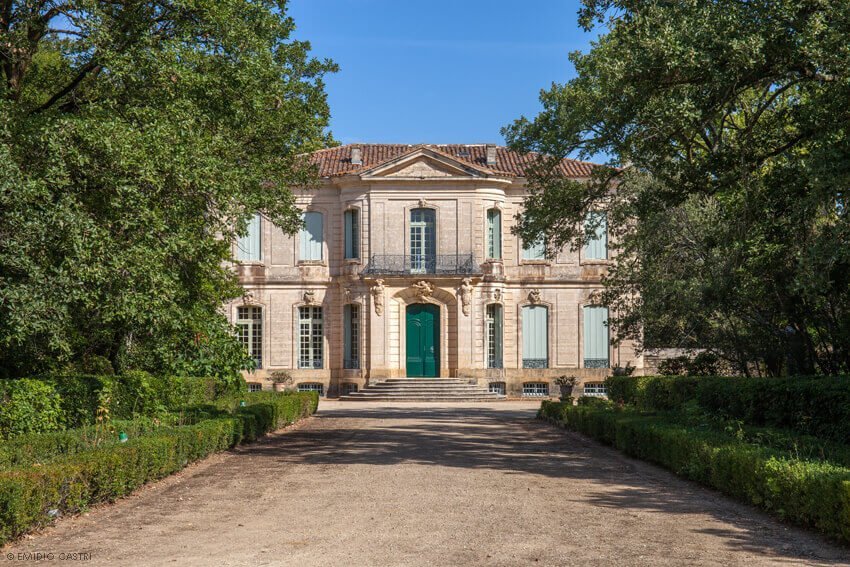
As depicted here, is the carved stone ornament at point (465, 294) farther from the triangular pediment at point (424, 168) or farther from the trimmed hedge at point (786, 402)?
the trimmed hedge at point (786, 402)

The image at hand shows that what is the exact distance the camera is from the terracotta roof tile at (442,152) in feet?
111

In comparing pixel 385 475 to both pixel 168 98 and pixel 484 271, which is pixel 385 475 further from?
pixel 484 271

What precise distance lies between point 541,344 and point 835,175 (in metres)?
24.1

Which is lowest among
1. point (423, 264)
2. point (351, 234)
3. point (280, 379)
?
point (280, 379)

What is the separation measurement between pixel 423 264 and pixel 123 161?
861 inches

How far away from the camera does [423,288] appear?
107ft

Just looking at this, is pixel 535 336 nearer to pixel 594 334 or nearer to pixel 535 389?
pixel 535 389

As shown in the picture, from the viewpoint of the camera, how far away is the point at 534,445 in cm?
1619

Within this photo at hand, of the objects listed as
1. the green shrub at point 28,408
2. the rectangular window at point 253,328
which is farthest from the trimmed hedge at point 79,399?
the rectangular window at point 253,328

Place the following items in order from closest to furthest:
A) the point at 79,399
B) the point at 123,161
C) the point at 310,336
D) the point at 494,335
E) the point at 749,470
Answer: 1. the point at 749,470
2. the point at 123,161
3. the point at 79,399
4. the point at 494,335
5. the point at 310,336

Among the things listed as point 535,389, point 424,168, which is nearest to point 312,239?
point 424,168

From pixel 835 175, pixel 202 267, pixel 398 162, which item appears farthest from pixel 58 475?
pixel 398 162

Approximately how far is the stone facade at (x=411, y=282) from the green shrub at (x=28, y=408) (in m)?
19.4

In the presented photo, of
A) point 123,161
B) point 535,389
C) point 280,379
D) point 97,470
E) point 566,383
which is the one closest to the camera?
point 97,470
